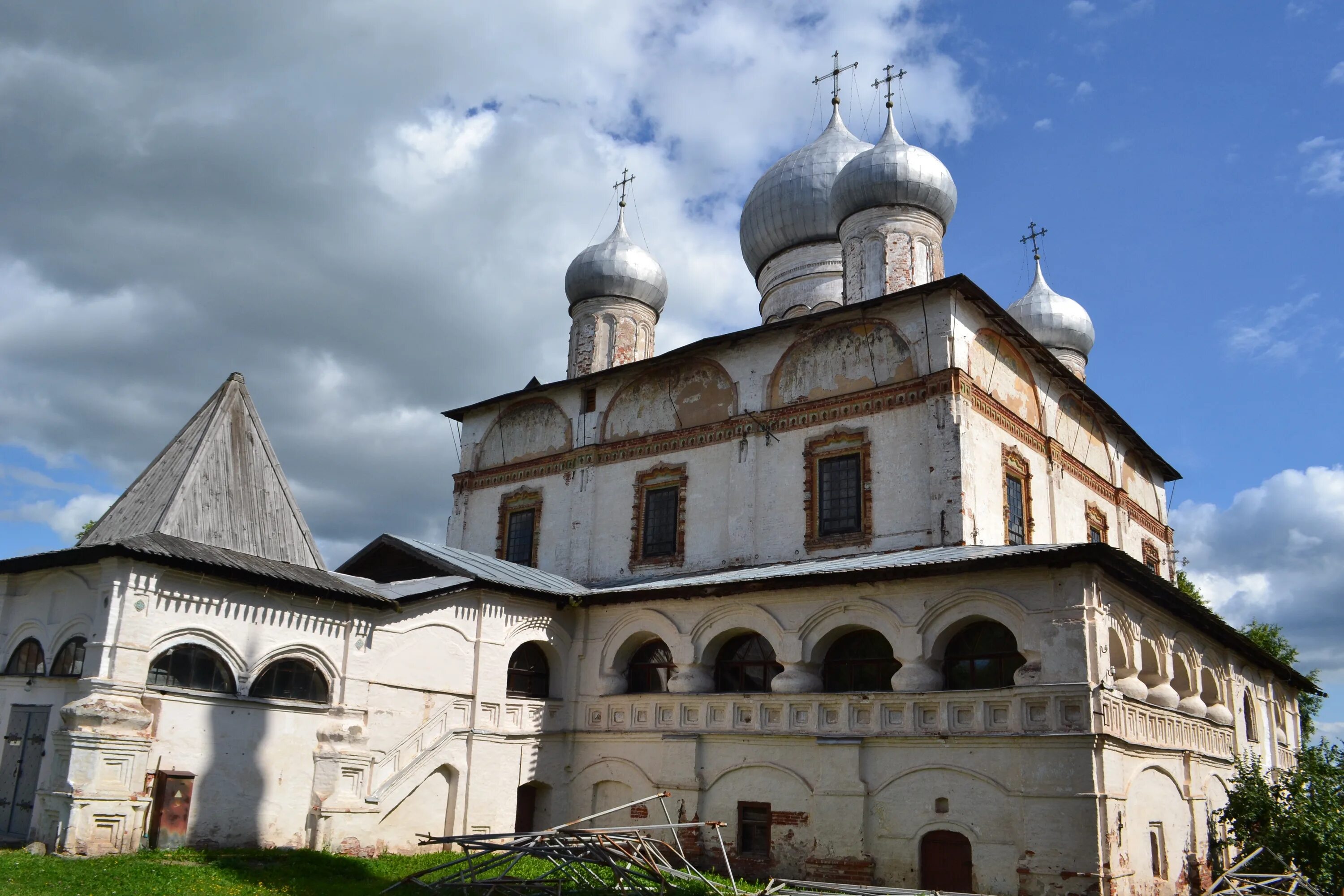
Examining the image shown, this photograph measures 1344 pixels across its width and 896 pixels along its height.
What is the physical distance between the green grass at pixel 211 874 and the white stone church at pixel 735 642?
0.46 metres

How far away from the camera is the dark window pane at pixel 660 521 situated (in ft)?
57.0

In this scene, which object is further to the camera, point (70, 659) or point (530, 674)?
point (530, 674)

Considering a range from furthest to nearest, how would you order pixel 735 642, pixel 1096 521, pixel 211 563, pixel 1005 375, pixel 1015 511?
pixel 1096 521 < pixel 1005 375 < pixel 1015 511 < pixel 735 642 < pixel 211 563

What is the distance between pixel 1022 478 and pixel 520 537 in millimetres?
8752

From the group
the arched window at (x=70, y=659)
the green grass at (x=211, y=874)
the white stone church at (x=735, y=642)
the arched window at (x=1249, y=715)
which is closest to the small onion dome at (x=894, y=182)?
the white stone church at (x=735, y=642)

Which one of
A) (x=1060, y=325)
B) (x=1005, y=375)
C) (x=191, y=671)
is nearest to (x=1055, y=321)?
(x=1060, y=325)

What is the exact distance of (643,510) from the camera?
17.8 metres

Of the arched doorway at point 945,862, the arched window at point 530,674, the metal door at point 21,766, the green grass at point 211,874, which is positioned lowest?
the green grass at point 211,874

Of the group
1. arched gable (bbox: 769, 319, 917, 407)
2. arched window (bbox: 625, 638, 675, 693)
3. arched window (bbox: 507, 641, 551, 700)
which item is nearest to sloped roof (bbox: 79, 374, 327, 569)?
arched window (bbox: 507, 641, 551, 700)

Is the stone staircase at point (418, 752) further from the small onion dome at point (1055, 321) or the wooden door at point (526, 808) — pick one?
the small onion dome at point (1055, 321)

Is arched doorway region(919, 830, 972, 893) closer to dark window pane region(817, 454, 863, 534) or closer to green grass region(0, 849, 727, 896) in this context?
green grass region(0, 849, 727, 896)

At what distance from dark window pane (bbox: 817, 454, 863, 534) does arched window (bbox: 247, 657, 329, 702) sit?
7118 mm

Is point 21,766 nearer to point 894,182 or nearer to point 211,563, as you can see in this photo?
point 211,563

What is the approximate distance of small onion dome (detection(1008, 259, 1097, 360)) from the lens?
24484mm
